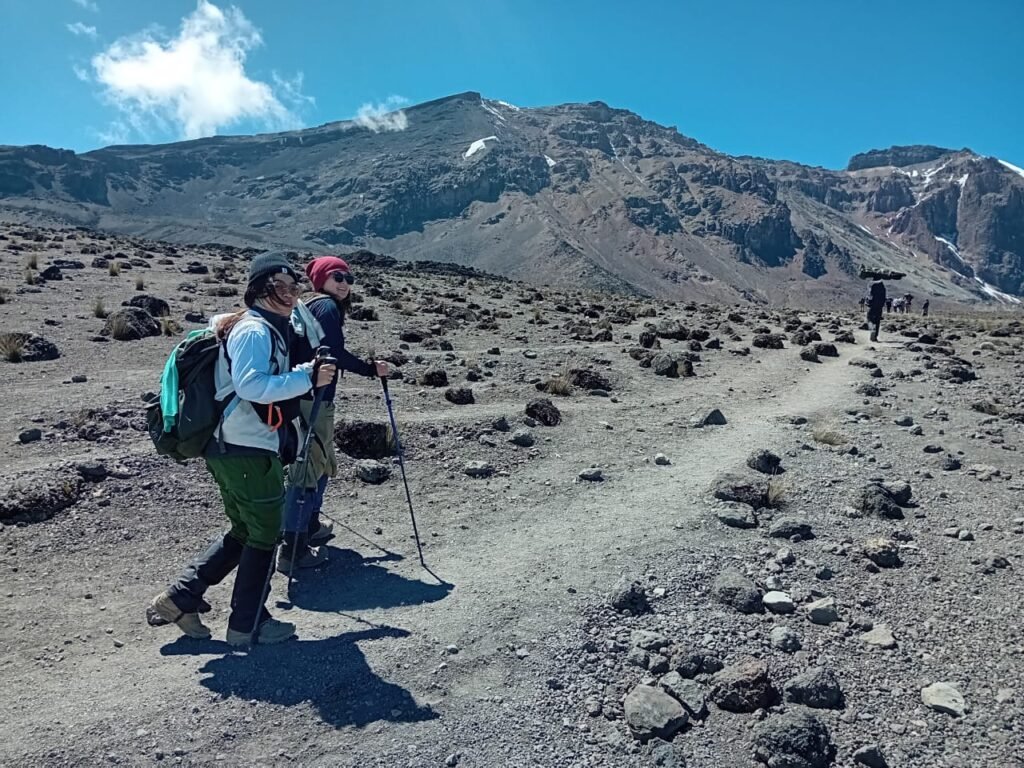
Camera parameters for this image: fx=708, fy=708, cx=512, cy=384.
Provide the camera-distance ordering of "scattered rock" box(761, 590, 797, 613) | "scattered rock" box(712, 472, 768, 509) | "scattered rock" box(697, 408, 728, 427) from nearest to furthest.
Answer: "scattered rock" box(761, 590, 797, 613)
"scattered rock" box(712, 472, 768, 509)
"scattered rock" box(697, 408, 728, 427)

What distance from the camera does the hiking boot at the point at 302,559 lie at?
20.2 ft

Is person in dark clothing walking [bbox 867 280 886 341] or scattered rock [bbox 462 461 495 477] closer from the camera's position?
scattered rock [bbox 462 461 495 477]

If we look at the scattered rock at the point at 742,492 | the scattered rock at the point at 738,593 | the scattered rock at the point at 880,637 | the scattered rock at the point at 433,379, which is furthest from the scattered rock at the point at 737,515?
the scattered rock at the point at 433,379

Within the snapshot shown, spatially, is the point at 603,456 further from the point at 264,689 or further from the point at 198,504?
the point at 264,689

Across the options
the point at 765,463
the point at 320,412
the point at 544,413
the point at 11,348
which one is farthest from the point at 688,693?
the point at 11,348

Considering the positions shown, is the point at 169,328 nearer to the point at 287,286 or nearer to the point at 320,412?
the point at 320,412

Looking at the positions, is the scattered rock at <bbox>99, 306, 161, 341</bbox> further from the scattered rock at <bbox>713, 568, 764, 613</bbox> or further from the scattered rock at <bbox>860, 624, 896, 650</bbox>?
the scattered rock at <bbox>860, 624, 896, 650</bbox>

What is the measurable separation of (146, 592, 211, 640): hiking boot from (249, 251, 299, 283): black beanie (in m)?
2.30

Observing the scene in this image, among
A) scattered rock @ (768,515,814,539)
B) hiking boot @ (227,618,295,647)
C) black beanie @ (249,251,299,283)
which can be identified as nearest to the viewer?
black beanie @ (249,251,299,283)

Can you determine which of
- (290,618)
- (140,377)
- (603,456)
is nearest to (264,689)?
(290,618)

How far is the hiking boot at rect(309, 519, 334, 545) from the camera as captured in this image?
6.55 meters

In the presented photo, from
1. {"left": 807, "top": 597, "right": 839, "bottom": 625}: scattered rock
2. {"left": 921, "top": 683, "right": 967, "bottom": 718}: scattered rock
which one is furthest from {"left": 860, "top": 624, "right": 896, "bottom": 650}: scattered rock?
{"left": 921, "top": 683, "right": 967, "bottom": 718}: scattered rock

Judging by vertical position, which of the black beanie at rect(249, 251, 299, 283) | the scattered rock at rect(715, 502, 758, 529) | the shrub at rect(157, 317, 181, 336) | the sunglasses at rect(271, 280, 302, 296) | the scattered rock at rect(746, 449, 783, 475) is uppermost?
the black beanie at rect(249, 251, 299, 283)

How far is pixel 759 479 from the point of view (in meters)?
8.52
